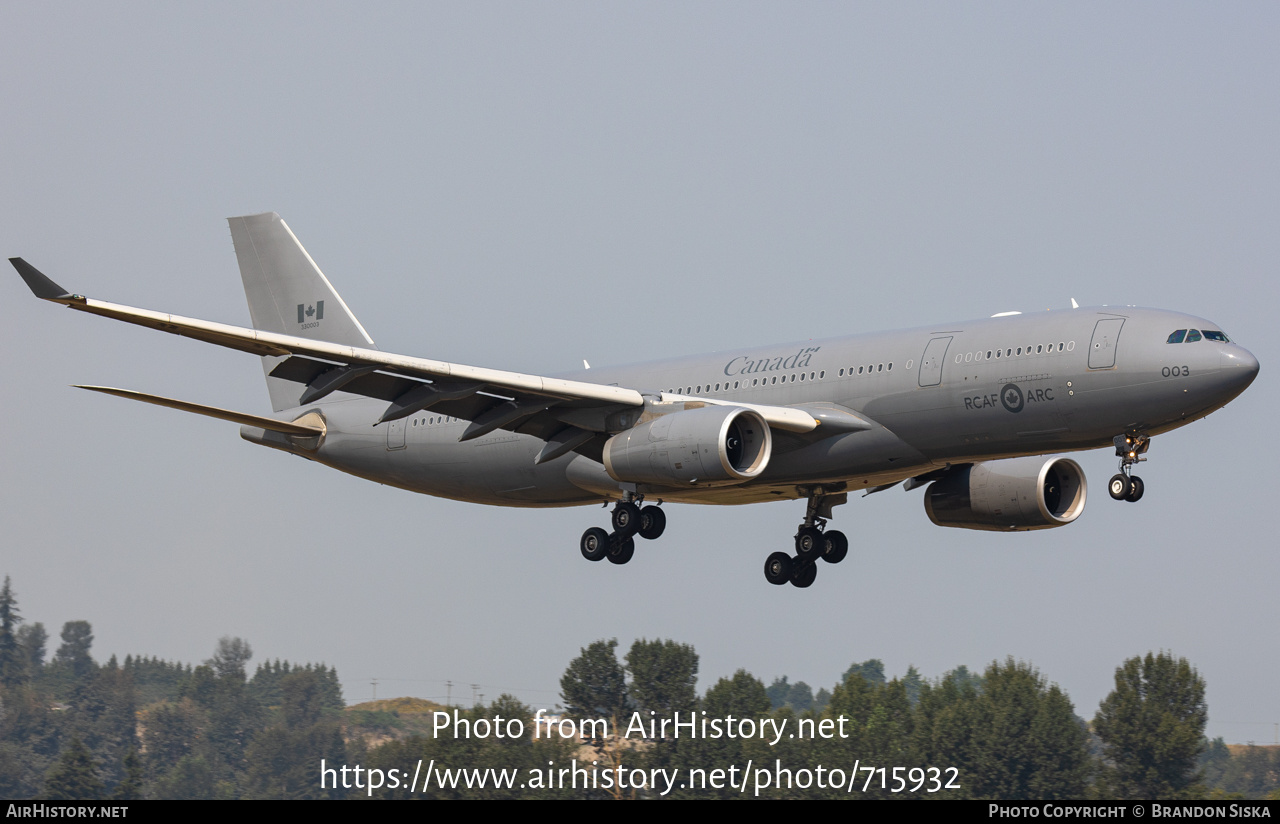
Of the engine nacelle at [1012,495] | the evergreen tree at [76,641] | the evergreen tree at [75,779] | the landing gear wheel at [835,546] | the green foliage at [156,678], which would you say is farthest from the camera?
the evergreen tree at [76,641]

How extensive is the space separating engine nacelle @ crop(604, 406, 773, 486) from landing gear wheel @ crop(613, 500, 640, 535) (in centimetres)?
235

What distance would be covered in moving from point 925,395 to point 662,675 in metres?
86.7

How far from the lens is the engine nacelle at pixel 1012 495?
4006 centimetres

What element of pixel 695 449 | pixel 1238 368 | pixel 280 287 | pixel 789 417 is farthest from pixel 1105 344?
pixel 280 287

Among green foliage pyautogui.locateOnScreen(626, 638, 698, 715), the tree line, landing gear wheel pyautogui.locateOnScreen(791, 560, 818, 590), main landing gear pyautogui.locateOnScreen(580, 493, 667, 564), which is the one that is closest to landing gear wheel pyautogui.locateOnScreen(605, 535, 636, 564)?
main landing gear pyautogui.locateOnScreen(580, 493, 667, 564)

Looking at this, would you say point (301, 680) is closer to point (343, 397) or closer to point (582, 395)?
point (343, 397)

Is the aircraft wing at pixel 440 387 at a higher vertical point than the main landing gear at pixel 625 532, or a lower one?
higher

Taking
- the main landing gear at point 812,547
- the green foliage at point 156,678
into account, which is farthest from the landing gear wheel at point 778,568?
the green foliage at point 156,678

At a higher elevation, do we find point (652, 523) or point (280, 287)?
point (280, 287)

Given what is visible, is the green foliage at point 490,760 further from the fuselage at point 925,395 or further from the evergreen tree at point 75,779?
the fuselage at point 925,395

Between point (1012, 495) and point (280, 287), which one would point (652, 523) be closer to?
point (1012, 495)

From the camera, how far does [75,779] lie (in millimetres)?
98688

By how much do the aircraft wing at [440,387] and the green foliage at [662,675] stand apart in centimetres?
8168

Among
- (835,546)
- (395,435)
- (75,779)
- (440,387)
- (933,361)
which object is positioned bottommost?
(75,779)
